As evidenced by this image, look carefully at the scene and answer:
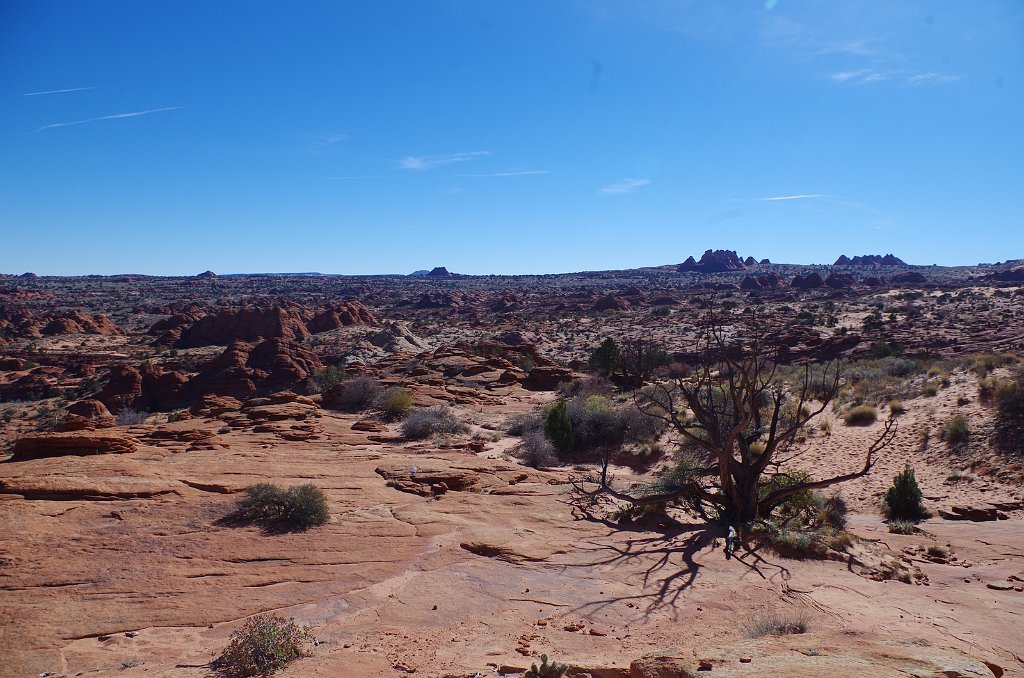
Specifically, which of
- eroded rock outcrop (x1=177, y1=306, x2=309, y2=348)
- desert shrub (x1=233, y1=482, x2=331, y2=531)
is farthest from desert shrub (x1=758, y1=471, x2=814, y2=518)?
eroded rock outcrop (x1=177, y1=306, x2=309, y2=348)

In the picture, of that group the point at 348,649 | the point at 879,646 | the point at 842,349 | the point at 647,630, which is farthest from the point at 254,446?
the point at 842,349

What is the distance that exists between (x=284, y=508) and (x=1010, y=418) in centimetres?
1594

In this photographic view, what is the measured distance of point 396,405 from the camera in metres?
21.0

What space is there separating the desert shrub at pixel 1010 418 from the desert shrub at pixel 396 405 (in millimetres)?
16519

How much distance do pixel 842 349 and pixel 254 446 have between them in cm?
3036

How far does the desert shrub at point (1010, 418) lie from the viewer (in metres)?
12.7

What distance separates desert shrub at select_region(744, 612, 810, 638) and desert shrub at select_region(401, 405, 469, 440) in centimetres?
1273

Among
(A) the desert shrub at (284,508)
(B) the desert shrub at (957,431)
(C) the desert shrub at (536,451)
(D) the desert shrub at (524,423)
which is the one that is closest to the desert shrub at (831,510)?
(B) the desert shrub at (957,431)

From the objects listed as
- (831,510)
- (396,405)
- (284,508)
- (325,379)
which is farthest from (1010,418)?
(325,379)

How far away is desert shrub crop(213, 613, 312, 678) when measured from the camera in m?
5.30

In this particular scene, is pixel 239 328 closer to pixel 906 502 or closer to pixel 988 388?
pixel 906 502

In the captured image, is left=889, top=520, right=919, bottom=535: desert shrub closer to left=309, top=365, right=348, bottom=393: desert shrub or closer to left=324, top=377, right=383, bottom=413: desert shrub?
left=324, top=377, right=383, bottom=413: desert shrub

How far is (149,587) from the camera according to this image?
702cm

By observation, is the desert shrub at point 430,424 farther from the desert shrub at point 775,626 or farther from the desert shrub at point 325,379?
the desert shrub at point 775,626
